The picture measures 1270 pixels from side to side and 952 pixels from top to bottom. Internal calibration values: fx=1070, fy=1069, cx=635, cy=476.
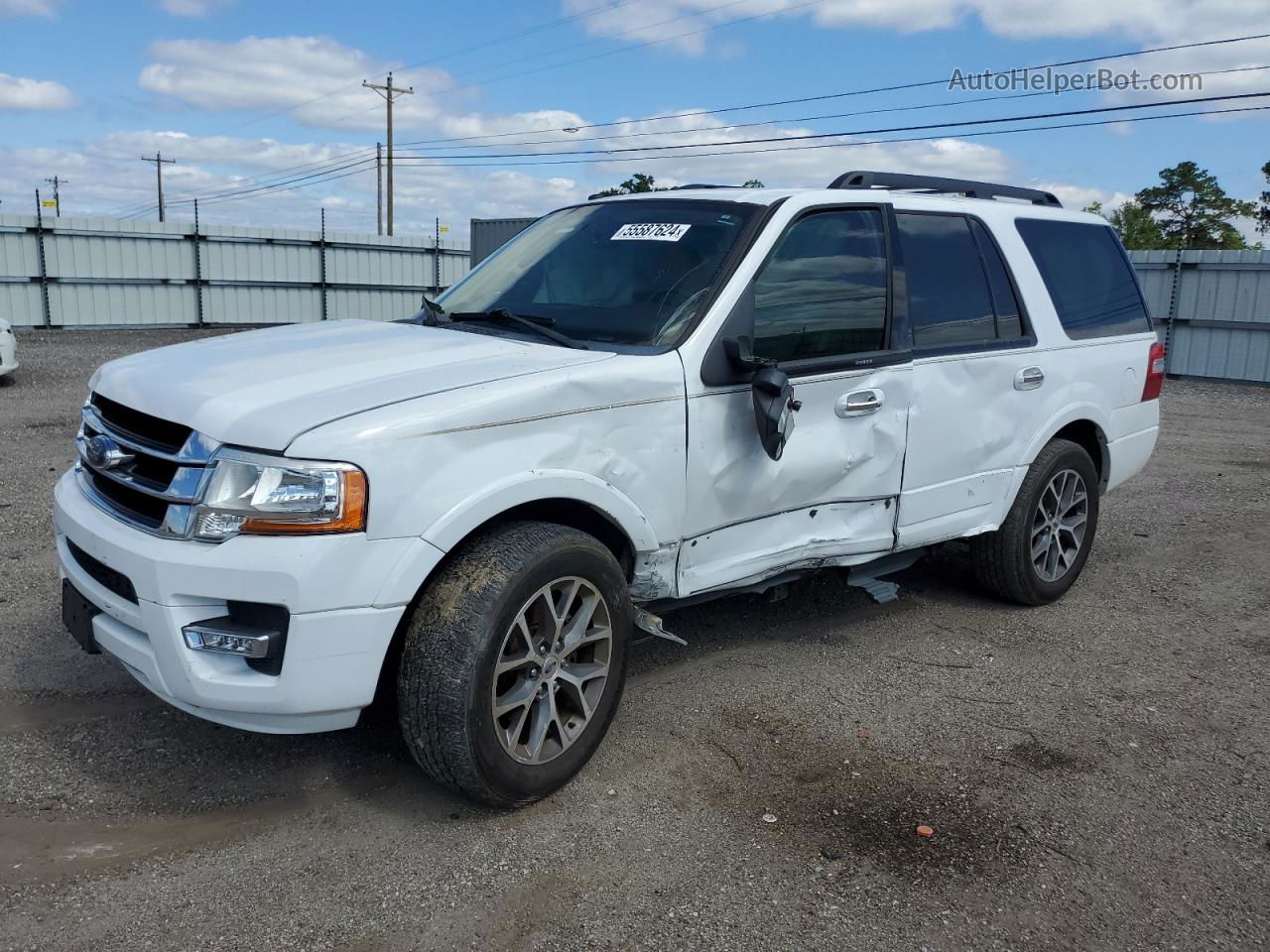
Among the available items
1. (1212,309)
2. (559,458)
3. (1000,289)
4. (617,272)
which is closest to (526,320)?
(617,272)

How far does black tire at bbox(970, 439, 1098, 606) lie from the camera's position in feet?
17.3

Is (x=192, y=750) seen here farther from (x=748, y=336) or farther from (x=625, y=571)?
(x=748, y=336)

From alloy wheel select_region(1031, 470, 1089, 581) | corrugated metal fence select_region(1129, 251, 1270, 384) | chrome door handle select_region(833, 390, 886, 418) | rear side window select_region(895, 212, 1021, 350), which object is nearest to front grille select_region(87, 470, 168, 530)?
chrome door handle select_region(833, 390, 886, 418)

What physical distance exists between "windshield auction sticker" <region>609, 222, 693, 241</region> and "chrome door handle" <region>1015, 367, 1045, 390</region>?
1911mm

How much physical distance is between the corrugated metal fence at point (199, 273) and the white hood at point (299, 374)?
19905 millimetres

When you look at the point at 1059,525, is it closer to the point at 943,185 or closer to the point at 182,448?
the point at 943,185

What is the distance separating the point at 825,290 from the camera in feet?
13.9

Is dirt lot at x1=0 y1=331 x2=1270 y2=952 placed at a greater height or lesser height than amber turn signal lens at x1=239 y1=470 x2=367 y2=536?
lesser

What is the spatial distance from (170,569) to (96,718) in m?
1.40

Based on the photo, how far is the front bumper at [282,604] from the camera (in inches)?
112

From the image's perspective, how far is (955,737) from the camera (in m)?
4.04

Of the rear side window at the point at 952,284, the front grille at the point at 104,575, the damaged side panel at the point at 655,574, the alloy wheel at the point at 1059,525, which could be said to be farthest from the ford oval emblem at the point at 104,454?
the alloy wheel at the point at 1059,525

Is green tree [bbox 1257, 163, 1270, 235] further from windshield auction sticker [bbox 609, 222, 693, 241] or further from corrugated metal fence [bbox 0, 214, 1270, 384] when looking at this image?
windshield auction sticker [bbox 609, 222, 693, 241]

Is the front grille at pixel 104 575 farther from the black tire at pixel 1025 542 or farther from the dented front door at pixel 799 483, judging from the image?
the black tire at pixel 1025 542
